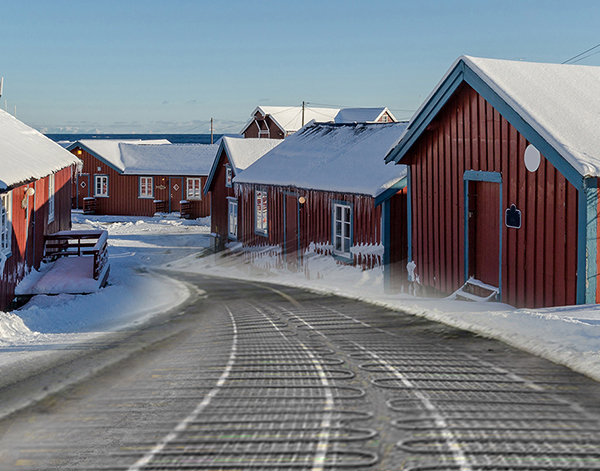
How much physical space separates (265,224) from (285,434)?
56.0ft

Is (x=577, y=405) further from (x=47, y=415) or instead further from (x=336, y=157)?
(x=336, y=157)

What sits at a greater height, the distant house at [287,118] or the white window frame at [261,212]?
the distant house at [287,118]

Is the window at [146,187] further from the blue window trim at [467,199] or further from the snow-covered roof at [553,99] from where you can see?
the blue window trim at [467,199]

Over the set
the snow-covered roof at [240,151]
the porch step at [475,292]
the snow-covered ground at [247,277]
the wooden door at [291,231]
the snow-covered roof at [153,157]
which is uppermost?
the snow-covered roof at [153,157]

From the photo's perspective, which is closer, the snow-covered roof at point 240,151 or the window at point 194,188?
the snow-covered roof at point 240,151

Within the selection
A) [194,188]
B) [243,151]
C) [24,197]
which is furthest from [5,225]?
[194,188]

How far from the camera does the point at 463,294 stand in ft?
35.6

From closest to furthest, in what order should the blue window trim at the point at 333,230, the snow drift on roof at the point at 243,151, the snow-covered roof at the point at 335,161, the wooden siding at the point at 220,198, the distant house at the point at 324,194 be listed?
the distant house at the point at 324,194 → the snow-covered roof at the point at 335,161 → the blue window trim at the point at 333,230 → the snow drift on roof at the point at 243,151 → the wooden siding at the point at 220,198

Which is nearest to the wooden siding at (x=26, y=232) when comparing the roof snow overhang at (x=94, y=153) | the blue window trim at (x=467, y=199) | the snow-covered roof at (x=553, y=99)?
the snow-covered roof at (x=553, y=99)

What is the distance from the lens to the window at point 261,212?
21459 mm

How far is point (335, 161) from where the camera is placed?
707 inches

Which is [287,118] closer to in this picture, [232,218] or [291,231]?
[232,218]

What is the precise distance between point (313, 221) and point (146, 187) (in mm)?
24854

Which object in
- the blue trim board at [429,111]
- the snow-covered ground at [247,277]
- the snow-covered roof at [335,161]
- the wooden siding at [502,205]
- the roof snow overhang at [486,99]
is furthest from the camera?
the snow-covered roof at [335,161]
